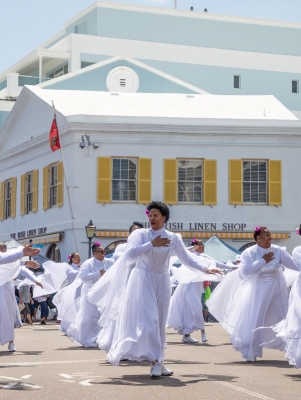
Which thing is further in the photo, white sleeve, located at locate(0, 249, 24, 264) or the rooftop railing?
the rooftop railing

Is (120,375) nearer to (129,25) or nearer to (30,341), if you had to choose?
(30,341)

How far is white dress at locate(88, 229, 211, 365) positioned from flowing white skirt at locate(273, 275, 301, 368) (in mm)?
1447

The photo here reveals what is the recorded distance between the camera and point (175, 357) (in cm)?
1374

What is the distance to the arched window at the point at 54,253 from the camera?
35.3 m

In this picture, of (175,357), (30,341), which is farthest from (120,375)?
(30,341)

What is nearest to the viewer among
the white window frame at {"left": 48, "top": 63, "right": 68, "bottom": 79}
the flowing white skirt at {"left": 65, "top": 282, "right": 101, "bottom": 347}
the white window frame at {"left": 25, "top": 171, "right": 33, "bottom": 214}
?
the flowing white skirt at {"left": 65, "top": 282, "right": 101, "bottom": 347}

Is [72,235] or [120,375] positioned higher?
[72,235]

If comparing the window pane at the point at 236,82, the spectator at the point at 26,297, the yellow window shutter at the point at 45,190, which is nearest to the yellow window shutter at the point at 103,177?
the yellow window shutter at the point at 45,190

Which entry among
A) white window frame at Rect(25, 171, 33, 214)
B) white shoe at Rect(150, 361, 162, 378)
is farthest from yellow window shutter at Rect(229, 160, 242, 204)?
white shoe at Rect(150, 361, 162, 378)

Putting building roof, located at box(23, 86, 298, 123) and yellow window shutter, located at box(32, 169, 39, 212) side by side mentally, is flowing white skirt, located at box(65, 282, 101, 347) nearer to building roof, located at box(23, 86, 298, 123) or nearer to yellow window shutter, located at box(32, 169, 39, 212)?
building roof, located at box(23, 86, 298, 123)

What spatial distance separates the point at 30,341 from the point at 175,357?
541 cm

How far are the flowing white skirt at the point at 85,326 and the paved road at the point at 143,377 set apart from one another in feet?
3.61

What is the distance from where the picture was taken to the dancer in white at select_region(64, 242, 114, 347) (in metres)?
16.6

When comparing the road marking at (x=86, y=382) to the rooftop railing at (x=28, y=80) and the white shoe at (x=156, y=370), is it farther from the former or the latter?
the rooftop railing at (x=28, y=80)
